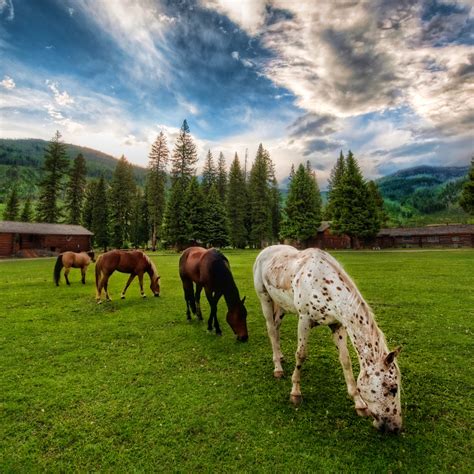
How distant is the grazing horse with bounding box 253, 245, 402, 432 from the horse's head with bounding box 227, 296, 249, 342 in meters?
0.96

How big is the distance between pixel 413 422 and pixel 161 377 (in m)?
3.77

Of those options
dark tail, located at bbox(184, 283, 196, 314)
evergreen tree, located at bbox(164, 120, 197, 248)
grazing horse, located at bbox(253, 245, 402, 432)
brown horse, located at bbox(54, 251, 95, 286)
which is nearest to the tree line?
evergreen tree, located at bbox(164, 120, 197, 248)

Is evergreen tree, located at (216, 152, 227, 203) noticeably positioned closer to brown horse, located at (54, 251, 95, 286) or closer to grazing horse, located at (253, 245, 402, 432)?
brown horse, located at (54, 251, 95, 286)

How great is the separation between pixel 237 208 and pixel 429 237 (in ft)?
131

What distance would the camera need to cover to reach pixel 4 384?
4.40 m

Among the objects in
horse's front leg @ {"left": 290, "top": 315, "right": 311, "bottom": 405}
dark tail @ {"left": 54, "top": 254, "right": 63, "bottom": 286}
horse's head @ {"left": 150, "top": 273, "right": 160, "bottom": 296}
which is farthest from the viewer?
dark tail @ {"left": 54, "top": 254, "right": 63, "bottom": 286}

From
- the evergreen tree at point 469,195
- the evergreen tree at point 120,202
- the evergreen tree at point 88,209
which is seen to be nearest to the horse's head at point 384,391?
the evergreen tree at point 469,195

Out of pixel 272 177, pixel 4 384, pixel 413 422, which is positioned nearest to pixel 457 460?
pixel 413 422

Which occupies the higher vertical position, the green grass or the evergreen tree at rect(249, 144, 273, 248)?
the evergreen tree at rect(249, 144, 273, 248)

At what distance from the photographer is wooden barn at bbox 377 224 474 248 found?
170ft

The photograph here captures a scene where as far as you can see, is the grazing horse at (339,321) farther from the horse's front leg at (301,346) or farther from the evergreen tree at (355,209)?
the evergreen tree at (355,209)

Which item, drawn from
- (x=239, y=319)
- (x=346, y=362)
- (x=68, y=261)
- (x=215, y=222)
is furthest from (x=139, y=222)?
(x=346, y=362)

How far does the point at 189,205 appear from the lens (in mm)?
48094

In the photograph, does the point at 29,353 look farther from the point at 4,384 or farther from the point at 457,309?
the point at 457,309
